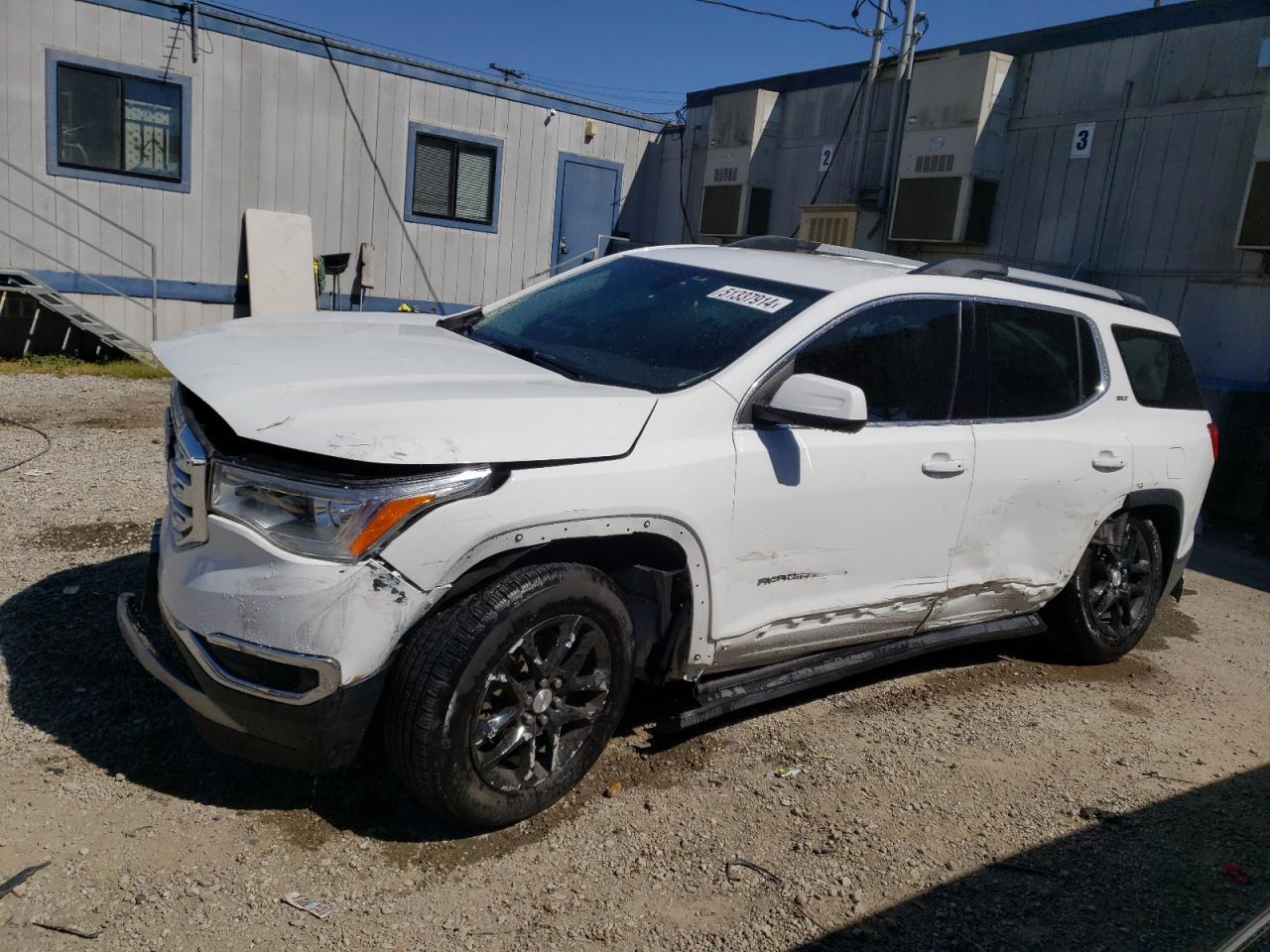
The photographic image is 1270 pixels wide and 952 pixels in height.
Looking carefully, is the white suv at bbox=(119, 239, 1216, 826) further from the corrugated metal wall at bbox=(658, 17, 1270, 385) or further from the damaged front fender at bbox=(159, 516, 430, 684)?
the corrugated metal wall at bbox=(658, 17, 1270, 385)

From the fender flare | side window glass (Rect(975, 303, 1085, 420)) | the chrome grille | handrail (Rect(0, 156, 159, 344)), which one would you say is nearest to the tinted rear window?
side window glass (Rect(975, 303, 1085, 420))

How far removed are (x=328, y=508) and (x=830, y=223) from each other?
11013 millimetres

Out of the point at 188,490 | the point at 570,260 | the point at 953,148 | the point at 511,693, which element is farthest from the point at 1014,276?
the point at 570,260

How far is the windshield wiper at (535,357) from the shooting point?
3.41 metres

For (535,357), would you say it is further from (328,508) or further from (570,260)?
(570,260)

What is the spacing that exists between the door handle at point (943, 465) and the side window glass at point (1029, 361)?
349mm

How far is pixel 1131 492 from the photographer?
467 cm

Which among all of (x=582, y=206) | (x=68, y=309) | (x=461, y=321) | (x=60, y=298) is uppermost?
(x=582, y=206)

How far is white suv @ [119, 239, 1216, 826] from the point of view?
2.65 m

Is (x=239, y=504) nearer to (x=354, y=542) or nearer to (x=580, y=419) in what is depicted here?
(x=354, y=542)

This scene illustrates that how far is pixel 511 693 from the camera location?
117 inches

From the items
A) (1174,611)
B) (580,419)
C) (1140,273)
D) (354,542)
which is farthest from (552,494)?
(1140,273)

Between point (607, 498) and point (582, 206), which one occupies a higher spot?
point (582, 206)

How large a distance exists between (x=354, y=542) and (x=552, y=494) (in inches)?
21.6
